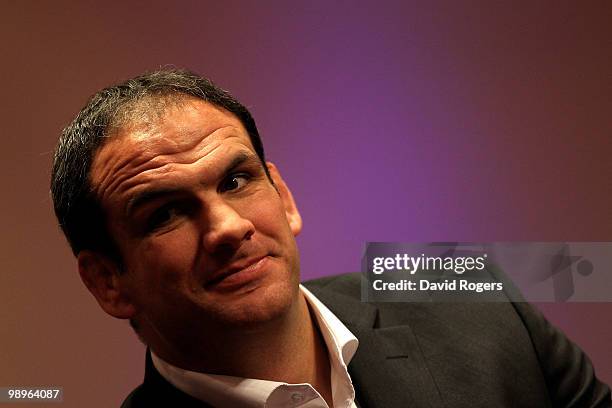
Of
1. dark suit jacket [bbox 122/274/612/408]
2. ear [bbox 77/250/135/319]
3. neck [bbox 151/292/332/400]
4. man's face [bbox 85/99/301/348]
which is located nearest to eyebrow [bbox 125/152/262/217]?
man's face [bbox 85/99/301/348]

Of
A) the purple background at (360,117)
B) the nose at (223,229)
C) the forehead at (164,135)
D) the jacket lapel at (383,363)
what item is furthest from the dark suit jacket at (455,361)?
the forehead at (164,135)

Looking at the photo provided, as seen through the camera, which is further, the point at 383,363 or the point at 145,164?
the point at 383,363

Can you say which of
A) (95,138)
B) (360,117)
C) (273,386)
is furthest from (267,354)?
(360,117)

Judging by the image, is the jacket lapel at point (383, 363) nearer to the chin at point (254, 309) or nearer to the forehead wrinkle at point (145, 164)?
the chin at point (254, 309)

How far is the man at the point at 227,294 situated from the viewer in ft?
4.70

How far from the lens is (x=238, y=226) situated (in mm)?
1392

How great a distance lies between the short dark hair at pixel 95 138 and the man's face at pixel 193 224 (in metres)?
0.03

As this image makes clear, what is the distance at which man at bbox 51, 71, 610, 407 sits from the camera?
4.70 ft

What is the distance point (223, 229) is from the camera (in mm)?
1385

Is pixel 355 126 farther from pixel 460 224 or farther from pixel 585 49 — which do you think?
pixel 585 49

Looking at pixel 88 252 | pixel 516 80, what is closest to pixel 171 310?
pixel 88 252

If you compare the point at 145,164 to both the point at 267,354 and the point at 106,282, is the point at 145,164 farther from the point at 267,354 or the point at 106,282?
the point at 267,354

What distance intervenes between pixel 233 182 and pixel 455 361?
668 mm

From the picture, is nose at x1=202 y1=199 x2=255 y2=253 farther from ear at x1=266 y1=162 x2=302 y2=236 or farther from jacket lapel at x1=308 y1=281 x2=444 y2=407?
jacket lapel at x1=308 y1=281 x2=444 y2=407
